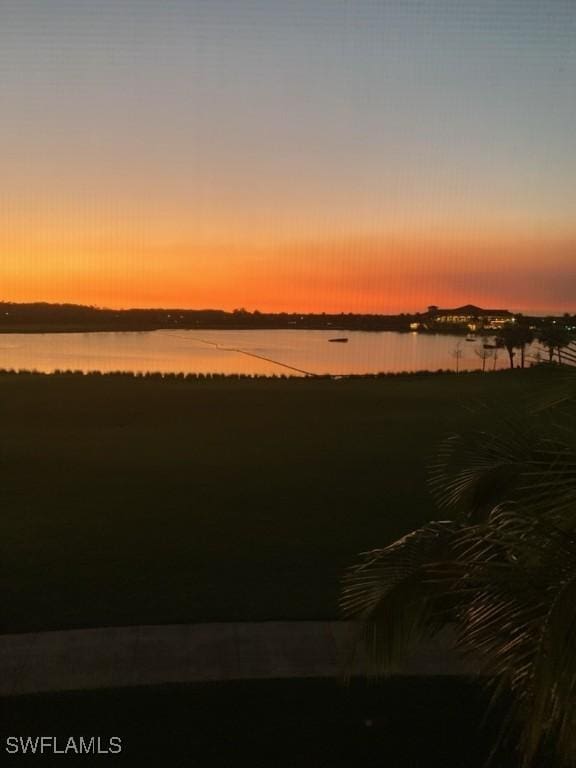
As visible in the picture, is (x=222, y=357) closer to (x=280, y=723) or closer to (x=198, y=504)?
(x=198, y=504)

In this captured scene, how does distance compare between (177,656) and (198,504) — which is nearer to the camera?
(177,656)

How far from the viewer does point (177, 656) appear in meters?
5.91

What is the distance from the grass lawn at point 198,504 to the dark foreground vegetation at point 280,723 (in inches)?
54.4

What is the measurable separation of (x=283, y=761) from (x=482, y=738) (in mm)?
1236

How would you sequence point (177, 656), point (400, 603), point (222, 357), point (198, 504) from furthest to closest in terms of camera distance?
point (222, 357)
point (198, 504)
point (177, 656)
point (400, 603)

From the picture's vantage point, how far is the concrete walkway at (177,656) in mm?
5535

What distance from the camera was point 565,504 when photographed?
2.87 metres

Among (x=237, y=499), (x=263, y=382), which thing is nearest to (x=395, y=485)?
(x=237, y=499)

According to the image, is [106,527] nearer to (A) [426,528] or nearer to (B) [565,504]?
(A) [426,528]

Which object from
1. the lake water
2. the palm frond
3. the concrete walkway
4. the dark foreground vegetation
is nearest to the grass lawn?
the concrete walkway

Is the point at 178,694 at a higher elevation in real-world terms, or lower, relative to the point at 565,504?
lower

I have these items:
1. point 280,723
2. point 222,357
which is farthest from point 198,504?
point 222,357

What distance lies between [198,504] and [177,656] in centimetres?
474

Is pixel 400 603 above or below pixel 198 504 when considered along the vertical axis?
above
